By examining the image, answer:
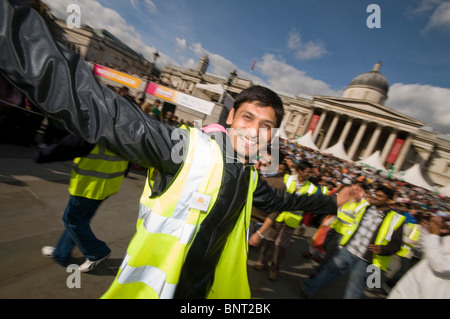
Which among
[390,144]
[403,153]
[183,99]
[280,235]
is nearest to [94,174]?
[280,235]

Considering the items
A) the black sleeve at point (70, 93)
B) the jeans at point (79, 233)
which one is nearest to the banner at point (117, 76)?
the jeans at point (79, 233)

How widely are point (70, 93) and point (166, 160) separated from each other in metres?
0.40

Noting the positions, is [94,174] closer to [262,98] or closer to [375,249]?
[262,98]

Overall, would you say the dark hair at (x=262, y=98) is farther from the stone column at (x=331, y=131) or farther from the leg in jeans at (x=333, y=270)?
the stone column at (x=331, y=131)

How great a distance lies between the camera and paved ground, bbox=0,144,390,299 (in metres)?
2.02

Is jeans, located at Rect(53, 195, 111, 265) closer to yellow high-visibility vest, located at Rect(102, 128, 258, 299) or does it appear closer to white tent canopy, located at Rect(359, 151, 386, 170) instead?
yellow high-visibility vest, located at Rect(102, 128, 258, 299)

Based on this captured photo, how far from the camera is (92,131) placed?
76 centimetres

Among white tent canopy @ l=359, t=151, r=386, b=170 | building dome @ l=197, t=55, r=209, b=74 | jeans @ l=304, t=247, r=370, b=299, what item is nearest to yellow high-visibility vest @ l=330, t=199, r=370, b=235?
jeans @ l=304, t=247, r=370, b=299

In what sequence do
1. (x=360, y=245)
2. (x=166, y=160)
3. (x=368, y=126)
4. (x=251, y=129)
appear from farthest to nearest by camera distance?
(x=368, y=126) < (x=360, y=245) < (x=251, y=129) < (x=166, y=160)

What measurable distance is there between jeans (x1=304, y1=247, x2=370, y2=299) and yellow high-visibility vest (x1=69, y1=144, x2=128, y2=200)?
134 inches

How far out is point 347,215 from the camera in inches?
150
